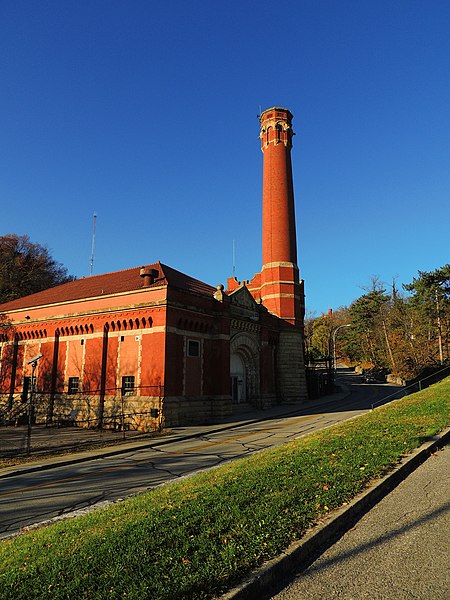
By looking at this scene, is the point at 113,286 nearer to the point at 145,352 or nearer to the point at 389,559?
the point at 145,352

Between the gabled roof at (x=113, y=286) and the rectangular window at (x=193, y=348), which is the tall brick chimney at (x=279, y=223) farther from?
the rectangular window at (x=193, y=348)

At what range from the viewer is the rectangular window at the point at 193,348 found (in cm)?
2603

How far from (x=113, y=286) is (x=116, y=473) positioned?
19.9 meters

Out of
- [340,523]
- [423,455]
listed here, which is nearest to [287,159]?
[423,455]

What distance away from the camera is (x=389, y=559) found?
16.3ft

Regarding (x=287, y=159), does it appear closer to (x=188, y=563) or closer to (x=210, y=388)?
(x=210, y=388)

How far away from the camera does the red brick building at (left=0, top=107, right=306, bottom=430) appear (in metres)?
24.3

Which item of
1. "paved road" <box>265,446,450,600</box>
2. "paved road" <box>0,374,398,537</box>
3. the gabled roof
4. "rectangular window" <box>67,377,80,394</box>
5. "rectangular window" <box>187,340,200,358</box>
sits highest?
the gabled roof

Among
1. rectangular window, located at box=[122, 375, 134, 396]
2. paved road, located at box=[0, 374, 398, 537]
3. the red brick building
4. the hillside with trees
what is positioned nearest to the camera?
paved road, located at box=[0, 374, 398, 537]

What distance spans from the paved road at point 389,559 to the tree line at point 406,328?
42.5 metres

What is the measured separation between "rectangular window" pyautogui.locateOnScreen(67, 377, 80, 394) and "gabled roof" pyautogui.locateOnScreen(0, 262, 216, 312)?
5547 mm

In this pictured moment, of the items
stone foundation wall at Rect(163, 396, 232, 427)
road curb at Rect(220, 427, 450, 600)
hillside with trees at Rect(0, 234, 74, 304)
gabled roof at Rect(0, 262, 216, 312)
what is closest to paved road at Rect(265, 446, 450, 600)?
road curb at Rect(220, 427, 450, 600)

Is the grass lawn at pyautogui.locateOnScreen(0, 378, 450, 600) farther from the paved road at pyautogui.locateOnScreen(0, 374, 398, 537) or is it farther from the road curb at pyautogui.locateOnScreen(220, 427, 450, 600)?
the paved road at pyautogui.locateOnScreen(0, 374, 398, 537)

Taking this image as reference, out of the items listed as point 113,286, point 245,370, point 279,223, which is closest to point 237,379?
point 245,370
